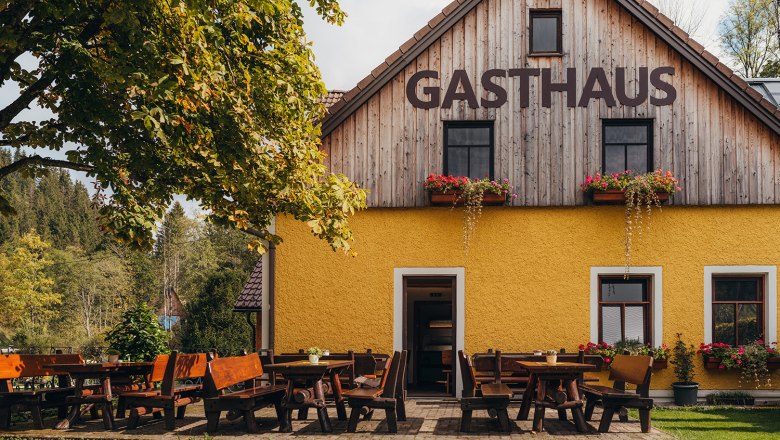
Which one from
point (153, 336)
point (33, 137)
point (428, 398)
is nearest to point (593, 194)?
point (428, 398)

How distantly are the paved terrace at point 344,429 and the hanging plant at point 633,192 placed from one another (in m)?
3.92

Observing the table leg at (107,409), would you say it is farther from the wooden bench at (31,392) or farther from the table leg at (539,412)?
the table leg at (539,412)

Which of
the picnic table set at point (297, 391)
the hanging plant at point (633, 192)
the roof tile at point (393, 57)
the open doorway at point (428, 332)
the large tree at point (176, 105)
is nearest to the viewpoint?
the large tree at point (176, 105)

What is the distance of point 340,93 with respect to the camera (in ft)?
56.8

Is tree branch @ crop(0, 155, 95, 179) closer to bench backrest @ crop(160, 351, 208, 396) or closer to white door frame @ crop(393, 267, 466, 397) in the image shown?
bench backrest @ crop(160, 351, 208, 396)

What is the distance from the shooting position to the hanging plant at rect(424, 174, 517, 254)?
14.0 m

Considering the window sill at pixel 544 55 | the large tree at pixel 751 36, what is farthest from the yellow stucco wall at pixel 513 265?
the large tree at pixel 751 36

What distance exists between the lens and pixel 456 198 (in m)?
14.1

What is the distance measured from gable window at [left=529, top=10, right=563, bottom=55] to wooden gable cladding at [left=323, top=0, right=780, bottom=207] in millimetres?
194

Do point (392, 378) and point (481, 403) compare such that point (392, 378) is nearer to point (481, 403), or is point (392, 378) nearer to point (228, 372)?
point (481, 403)

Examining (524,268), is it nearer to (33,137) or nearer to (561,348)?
(561,348)

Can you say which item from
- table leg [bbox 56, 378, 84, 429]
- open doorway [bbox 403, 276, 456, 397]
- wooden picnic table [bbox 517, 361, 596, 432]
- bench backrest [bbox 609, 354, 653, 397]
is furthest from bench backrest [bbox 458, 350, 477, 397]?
open doorway [bbox 403, 276, 456, 397]

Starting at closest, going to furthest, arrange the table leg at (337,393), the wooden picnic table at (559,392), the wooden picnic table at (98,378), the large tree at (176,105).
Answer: the large tree at (176,105)
the wooden picnic table at (559,392)
the wooden picnic table at (98,378)
the table leg at (337,393)

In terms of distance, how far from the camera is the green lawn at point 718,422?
10.3m
